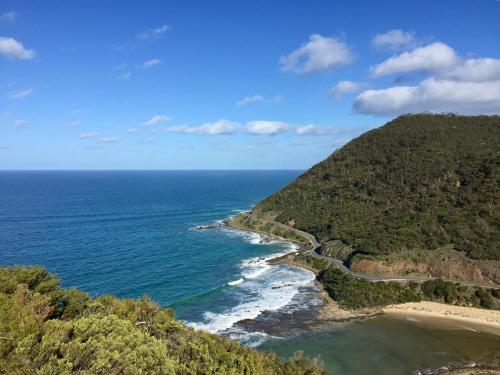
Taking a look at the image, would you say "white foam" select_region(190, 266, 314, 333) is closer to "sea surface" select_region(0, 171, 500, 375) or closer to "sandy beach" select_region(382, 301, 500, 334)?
"sea surface" select_region(0, 171, 500, 375)

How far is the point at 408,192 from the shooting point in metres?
101

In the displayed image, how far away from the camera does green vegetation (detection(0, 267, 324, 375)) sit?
54.7 feet

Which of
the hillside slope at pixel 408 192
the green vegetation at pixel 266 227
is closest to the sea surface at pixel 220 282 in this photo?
the green vegetation at pixel 266 227

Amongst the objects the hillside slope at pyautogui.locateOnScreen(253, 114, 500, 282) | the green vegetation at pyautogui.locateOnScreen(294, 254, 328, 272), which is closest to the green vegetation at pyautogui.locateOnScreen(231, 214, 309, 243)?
the hillside slope at pyautogui.locateOnScreen(253, 114, 500, 282)

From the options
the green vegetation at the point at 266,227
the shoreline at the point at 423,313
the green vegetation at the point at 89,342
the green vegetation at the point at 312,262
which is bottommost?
the shoreline at the point at 423,313

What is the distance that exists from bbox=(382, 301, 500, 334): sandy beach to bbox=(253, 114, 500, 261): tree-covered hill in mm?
12300

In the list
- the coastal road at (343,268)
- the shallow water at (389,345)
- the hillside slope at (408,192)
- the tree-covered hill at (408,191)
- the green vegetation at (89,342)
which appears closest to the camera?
the green vegetation at (89,342)

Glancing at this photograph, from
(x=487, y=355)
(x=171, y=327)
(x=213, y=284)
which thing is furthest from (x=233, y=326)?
(x=487, y=355)

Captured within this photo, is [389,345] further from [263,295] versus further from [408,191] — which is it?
[408,191]

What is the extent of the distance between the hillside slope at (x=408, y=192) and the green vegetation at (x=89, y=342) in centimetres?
5365

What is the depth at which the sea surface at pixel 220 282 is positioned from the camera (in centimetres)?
4806

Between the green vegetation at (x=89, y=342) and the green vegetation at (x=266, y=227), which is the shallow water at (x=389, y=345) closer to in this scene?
the green vegetation at (x=89, y=342)

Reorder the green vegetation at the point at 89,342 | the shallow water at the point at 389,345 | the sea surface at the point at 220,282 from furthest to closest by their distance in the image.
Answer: the sea surface at the point at 220,282 < the shallow water at the point at 389,345 < the green vegetation at the point at 89,342

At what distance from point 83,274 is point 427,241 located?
6432 cm
